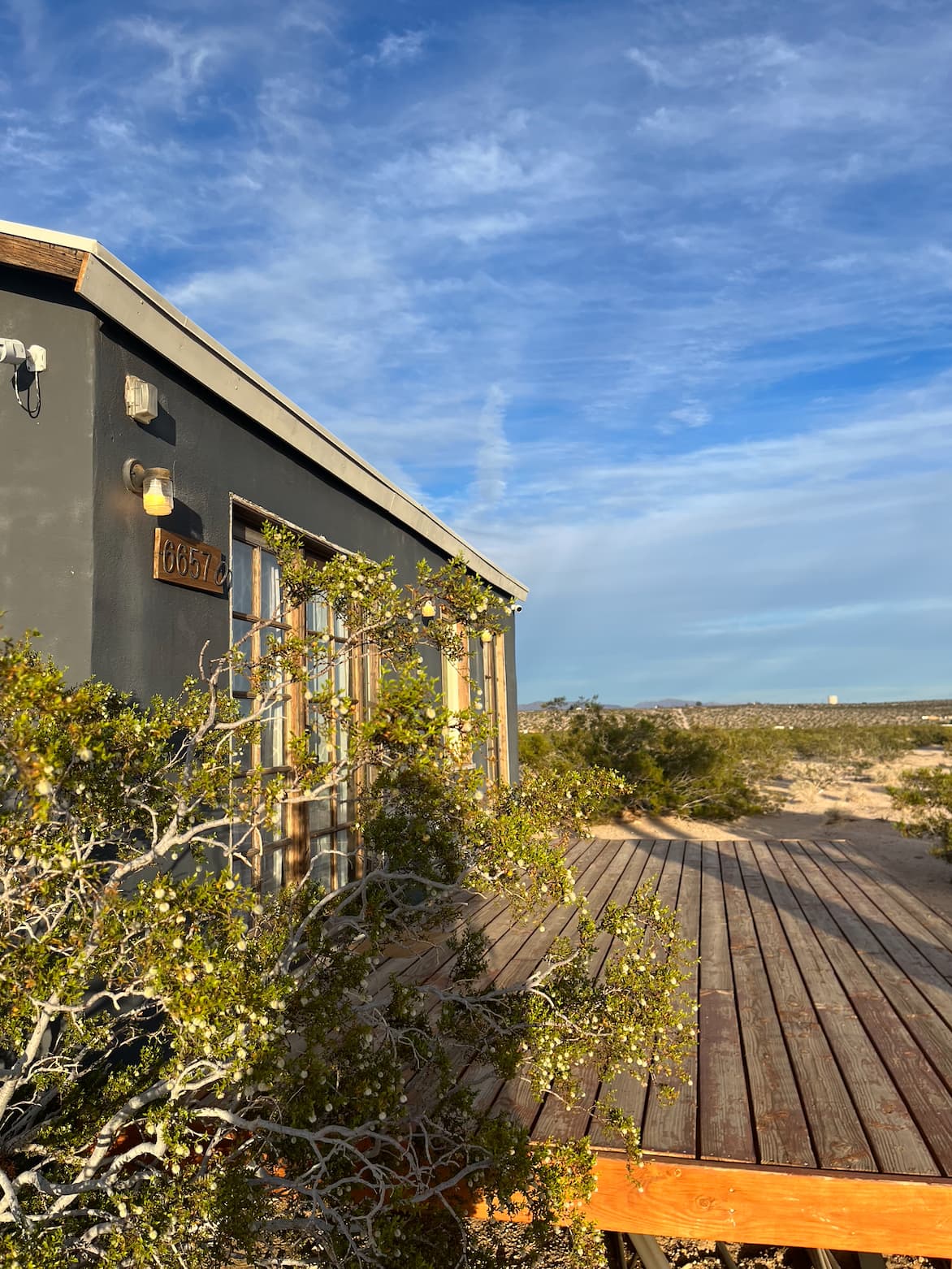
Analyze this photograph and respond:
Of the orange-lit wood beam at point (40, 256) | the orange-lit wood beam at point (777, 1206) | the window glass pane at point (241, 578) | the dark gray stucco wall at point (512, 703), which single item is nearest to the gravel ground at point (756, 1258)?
the orange-lit wood beam at point (777, 1206)

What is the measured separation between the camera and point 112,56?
6.10m

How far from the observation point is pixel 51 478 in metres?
2.77

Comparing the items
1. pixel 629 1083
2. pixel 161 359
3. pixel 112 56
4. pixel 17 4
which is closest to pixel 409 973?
pixel 629 1083

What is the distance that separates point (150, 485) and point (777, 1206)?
10.1 ft

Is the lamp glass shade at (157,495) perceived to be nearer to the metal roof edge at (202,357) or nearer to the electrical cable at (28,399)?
the electrical cable at (28,399)

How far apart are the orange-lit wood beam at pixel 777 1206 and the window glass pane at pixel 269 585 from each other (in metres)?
2.80

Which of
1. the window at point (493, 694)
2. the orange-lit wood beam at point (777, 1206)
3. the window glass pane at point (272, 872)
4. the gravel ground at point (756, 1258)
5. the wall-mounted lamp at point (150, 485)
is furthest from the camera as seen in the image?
the window at point (493, 694)

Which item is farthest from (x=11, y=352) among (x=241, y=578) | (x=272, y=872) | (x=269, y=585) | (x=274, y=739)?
(x=272, y=872)

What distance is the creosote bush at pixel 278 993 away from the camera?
166 cm

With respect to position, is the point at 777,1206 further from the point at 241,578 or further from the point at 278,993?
the point at 241,578

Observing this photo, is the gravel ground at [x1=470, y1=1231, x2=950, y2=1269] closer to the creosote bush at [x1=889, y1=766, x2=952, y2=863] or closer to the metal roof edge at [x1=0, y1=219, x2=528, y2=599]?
the metal roof edge at [x1=0, y1=219, x2=528, y2=599]

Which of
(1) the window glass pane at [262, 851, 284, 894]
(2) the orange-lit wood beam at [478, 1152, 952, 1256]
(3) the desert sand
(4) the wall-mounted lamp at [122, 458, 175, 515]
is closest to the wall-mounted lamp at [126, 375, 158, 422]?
(4) the wall-mounted lamp at [122, 458, 175, 515]

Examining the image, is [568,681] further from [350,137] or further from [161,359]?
[161,359]

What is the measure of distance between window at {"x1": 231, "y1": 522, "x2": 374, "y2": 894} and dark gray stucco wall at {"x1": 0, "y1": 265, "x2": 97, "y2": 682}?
2.80 feet
